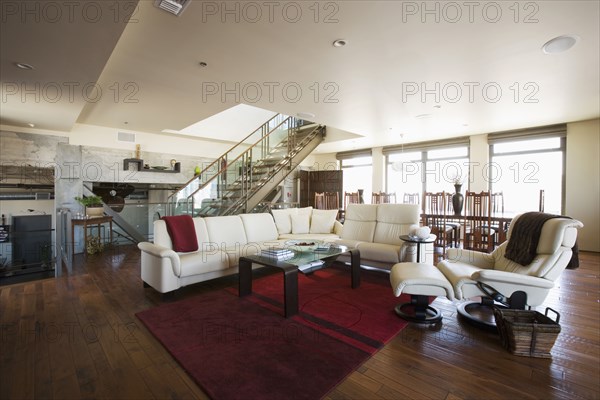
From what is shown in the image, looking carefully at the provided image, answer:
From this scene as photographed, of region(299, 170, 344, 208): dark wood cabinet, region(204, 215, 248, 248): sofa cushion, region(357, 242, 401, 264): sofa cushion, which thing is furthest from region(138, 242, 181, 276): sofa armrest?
region(299, 170, 344, 208): dark wood cabinet

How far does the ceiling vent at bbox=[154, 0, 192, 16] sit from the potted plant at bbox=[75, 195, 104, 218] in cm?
471

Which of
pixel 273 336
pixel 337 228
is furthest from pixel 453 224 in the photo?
pixel 273 336

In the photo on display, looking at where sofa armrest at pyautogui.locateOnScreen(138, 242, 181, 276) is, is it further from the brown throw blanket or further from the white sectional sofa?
the brown throw blanket

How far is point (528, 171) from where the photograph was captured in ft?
20.3

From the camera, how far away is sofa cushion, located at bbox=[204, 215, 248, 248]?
156 inches

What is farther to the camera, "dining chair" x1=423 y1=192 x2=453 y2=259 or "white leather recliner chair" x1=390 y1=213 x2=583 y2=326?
"dining chair" x1=423 y1=192 x2=453 y2=259

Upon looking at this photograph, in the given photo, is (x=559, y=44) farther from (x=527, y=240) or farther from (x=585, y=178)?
(x=585, y=178)

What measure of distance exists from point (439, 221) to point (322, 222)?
7.34 feet

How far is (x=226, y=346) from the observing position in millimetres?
2141

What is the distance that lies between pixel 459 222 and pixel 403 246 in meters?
2.64

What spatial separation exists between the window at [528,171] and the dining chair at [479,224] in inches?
81.3

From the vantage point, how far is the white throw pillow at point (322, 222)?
517 centimetres

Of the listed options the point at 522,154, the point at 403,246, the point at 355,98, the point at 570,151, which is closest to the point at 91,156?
the point at 355,98

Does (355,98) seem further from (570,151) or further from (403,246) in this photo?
(570,151)
